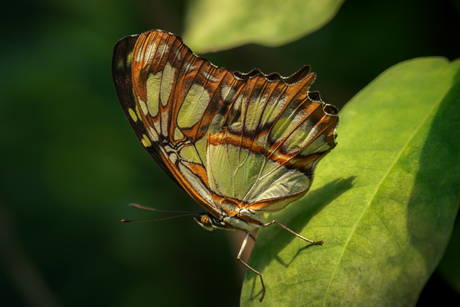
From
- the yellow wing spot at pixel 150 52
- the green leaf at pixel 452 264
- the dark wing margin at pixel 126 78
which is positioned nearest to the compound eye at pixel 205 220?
the dark wing margin at pixel 126 78

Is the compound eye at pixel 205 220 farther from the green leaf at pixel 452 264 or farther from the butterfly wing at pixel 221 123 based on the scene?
the green leaf at pixel 452 264

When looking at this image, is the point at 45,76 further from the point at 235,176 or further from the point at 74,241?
the point at 235,176

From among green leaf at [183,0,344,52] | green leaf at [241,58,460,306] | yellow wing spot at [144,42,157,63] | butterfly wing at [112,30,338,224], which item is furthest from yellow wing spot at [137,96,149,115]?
green leaf at [241,58,460,306]

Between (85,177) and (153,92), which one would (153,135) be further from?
(85,177)

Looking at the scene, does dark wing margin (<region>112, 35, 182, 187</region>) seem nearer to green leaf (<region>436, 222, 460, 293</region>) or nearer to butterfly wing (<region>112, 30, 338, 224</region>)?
butterfly wing (<region>112, 30, 338, 224</region>)

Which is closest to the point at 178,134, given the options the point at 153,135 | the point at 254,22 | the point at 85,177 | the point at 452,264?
the point at 153,135

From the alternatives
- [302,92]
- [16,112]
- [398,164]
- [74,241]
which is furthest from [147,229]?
[398,164]

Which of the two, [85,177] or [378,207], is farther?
[85,177]
